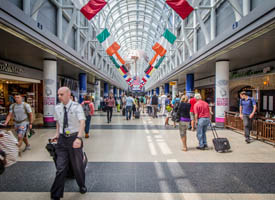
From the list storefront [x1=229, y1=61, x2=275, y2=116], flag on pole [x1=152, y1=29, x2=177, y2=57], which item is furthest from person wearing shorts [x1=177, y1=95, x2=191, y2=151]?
flag on pole [x1=152, y1=29, x2=177, y2=57]

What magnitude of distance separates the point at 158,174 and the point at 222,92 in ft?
26.1

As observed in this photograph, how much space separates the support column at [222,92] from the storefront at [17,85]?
38.8ft

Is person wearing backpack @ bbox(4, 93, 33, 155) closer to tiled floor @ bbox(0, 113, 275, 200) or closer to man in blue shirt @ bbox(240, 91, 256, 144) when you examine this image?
tiled floor @ bbox(0, 113, 275, 200)

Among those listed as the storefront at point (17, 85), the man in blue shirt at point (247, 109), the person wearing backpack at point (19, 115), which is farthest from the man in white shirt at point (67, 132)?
the storefront at point (17, 85)

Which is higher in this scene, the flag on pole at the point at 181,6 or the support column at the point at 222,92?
the flag on pole at the point at 181,6

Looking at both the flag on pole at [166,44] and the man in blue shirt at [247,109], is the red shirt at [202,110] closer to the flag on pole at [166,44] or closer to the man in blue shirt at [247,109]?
the man in blue shirt at [247,109]

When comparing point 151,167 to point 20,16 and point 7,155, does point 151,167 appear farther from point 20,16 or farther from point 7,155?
point 20,16

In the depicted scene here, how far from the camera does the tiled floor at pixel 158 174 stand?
3113mm

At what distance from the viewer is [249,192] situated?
316cm

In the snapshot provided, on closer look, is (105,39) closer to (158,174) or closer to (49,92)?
(49,92)

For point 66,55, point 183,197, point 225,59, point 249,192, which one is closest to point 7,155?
point 183,197

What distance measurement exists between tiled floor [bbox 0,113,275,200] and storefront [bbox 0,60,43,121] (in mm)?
7502

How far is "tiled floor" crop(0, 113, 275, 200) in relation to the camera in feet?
10.2

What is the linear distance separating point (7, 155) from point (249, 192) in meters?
3.63
